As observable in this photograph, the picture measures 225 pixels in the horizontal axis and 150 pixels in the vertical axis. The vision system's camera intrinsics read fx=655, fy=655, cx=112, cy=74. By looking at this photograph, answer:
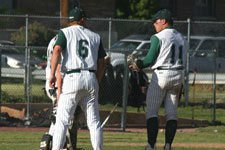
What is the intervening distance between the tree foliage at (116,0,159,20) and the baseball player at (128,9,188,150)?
2184 centimetres

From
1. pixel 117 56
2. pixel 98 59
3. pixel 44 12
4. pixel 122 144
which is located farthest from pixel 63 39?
pixel 44 12

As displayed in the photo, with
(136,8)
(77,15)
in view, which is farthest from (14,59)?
(136,8)

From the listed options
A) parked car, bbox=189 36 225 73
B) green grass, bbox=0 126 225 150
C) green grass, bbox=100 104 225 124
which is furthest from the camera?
parked car, bbox=189 36 225 73

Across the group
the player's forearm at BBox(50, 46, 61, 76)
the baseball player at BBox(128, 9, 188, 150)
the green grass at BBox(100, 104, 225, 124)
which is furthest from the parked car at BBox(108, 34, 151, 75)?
the player's forearm at BBox(50, 46, 61, 76)

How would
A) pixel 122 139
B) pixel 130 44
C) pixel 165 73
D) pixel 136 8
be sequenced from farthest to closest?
pixel 136 8
pixel 130 44
pixel 122 139
pixel 165 73

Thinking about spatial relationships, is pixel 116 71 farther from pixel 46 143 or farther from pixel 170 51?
pixel 46 143

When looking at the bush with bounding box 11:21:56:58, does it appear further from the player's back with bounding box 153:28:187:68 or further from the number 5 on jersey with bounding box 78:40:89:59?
the number 5 on jersey with bounding box 78:40:89:59

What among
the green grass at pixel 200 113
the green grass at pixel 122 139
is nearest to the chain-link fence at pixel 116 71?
the green grass at pixel 200 113

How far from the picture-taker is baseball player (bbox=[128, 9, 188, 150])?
9.17 metres

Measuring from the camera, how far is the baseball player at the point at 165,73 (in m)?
9.17

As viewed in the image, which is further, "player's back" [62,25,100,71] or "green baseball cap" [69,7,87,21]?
"green baseball cap" [69,7,87,21]

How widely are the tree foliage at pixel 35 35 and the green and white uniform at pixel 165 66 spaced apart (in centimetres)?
918

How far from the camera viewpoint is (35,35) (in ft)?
60.1

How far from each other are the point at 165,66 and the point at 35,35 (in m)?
9.62
